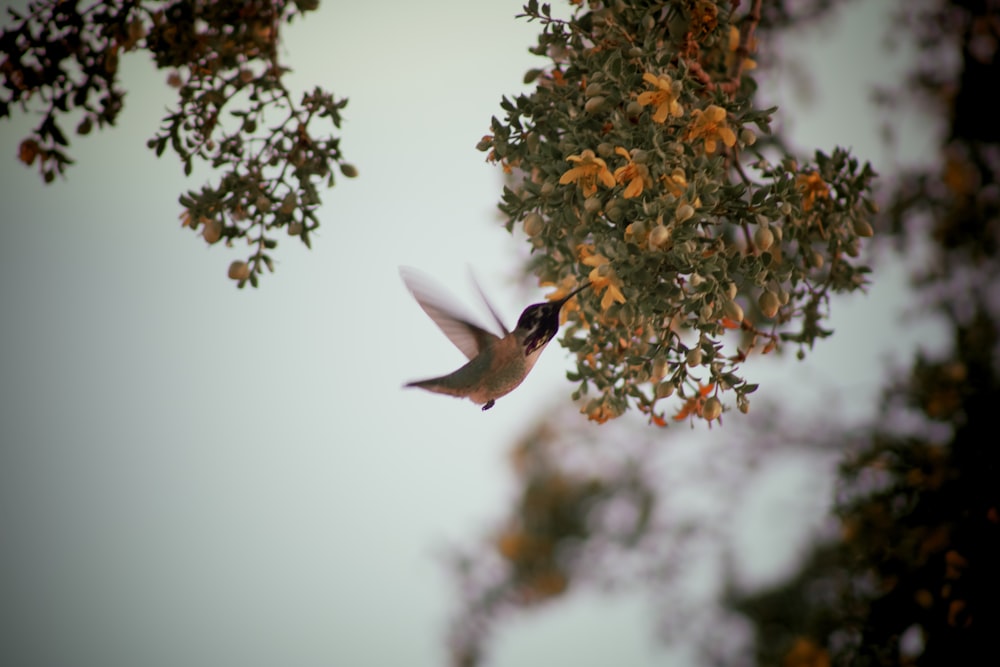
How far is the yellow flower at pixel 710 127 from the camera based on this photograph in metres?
1.14

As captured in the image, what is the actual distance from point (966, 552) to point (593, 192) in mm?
1973

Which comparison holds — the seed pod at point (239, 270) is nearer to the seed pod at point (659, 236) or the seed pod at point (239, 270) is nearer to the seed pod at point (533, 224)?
the seed pod at point (533, 224)

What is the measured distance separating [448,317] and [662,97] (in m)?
0.54

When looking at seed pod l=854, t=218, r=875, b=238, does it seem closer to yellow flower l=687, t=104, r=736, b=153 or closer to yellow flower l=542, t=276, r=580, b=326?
Answer: yellow flower l=687, t=104, r=736, b=153

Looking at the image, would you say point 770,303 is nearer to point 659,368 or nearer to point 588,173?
point 659,368

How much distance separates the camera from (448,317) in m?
1.32

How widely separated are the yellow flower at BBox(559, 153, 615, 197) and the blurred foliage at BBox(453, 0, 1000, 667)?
156 millimetres

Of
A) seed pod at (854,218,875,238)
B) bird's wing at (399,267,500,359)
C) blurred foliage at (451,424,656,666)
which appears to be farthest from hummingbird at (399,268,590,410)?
blurred foliage at (451,424,656,666)

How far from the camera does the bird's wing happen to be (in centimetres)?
125

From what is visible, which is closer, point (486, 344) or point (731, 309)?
point (731, 309)

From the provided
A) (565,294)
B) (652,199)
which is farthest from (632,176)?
(565,294)

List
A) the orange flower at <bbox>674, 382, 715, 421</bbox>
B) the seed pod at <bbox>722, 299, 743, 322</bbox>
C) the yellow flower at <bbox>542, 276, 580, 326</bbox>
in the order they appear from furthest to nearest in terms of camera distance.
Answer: the yellow flower at <bbox>542, 276, 580, 326</bbox> → the orange flower at <bbox>674, 382, 715, 421</bbox> → the seed pod at <bbox>722, 299, 743, 322</bbox>

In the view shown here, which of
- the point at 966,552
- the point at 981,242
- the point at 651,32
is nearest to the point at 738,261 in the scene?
the point at 651,32

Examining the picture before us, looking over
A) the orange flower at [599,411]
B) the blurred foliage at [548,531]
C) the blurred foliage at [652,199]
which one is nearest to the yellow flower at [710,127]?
the blurred foliage at [652,199]
